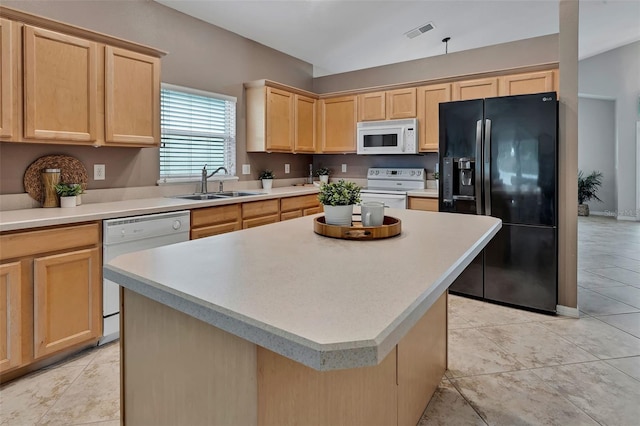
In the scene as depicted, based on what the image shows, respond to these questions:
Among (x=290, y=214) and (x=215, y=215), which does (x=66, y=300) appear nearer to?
(x=215, y=215)

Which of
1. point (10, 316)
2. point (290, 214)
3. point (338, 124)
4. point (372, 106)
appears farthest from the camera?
point (338, 124)

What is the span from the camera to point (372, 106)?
4.57 metres

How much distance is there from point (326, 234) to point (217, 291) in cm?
78

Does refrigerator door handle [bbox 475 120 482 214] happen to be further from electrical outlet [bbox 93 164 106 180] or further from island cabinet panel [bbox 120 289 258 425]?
electrical outlet [bbox 93 164 106 180]

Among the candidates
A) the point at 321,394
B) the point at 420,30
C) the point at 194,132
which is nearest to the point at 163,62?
the point at 194,132

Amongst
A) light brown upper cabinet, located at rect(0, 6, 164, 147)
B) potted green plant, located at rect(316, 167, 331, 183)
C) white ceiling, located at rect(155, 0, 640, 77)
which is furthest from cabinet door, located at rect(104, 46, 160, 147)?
potted green plant, located at rect(316, 167, 331, 183)

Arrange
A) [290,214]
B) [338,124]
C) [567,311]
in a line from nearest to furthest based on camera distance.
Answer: [567,311]
[290,214]
[338,124]

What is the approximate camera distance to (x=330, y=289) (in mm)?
922

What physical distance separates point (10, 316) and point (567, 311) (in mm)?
3819

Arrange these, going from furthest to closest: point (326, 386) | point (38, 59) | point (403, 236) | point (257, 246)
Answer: point (38, 59) < point (403, 236) < point (257, 246) < point (326, 386)

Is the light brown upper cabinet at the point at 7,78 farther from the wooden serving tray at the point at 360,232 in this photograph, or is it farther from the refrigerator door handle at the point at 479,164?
the refrigerator door handle at the point at 479,164

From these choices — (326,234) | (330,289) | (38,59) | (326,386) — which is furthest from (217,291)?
(38,59)

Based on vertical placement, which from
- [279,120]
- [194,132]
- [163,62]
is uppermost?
[163,62]

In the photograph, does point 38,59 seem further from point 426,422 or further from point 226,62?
point 426,422
